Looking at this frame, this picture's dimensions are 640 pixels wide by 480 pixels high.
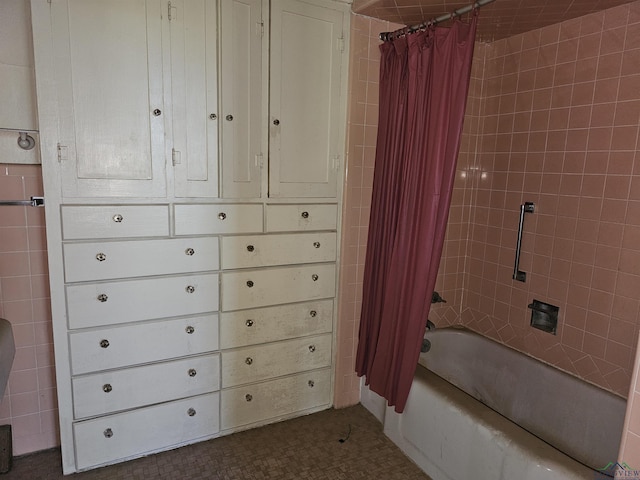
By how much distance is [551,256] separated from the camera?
2.26 metres

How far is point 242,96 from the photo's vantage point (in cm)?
207

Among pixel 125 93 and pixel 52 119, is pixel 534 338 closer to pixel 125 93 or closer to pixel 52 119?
pixel 125 93

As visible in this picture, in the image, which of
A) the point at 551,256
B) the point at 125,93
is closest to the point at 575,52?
the point at 551,256

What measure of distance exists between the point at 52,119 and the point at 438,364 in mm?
2425

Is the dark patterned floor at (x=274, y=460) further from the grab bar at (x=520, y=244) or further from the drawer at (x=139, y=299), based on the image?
the grab bar at (x=520, y=244)

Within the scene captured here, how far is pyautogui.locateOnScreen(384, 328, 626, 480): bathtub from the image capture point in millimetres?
1653

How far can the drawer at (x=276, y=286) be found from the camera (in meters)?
2.20

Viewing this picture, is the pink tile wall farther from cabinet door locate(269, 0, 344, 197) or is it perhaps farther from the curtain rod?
the curtain rod

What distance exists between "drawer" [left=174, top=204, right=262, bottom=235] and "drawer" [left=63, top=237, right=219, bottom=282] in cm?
5

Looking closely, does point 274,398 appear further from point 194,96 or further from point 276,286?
point 194,96

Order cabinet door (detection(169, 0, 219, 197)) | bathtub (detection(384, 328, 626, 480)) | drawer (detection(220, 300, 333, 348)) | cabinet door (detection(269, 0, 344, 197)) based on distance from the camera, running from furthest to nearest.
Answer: drawer (detection(220, 300, 333, 348)) → cabinet door (detection(269, 0, 344, 197)) → cabinet door (detection(169, 0, 219, 197)) → bathtub (detection(384, 328, 626, 480))

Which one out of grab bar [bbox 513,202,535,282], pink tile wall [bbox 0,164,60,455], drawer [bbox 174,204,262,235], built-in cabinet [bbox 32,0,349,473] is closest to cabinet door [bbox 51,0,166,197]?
built-in cabinet [bbox 32,0,349,473]

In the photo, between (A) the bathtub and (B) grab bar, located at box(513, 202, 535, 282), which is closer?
(A) the bathtub

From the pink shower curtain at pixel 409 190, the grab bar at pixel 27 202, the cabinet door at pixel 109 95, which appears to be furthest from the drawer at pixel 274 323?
the grab bar at pixel 27 202
